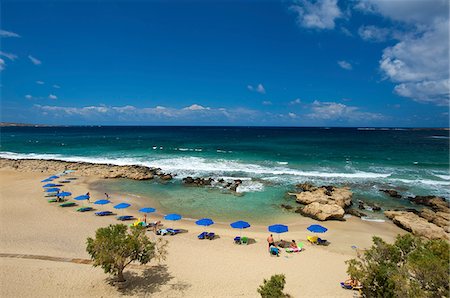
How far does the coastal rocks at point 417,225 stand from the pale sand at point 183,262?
0.73 metres

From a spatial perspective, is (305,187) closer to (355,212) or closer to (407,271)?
(355,212)

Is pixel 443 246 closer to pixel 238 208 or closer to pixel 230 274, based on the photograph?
pixel 230 274

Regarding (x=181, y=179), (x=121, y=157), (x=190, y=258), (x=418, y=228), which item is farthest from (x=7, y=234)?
(x=121, y=157)

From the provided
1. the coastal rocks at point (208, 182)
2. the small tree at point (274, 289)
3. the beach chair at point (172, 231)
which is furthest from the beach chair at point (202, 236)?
the coastal rocks at point (208, 182)

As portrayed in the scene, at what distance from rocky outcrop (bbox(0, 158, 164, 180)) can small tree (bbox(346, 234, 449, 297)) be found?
104 ft

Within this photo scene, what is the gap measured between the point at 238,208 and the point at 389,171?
101ft

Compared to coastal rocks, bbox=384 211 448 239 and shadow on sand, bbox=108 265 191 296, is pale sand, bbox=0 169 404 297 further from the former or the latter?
coastal rocks, bbox=384 211 448 239

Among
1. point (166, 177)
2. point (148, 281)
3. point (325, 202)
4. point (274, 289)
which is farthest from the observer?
point (166, 177)

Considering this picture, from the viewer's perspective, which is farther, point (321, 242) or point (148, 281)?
point (321, 242)

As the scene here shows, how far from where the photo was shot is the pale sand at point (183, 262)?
41.9 ft

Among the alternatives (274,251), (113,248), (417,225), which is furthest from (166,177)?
(417,225)

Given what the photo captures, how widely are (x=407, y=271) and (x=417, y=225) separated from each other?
1462 cm

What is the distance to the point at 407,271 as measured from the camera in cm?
927

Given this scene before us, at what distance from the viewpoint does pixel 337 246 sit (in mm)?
18375
